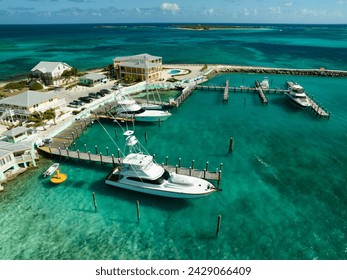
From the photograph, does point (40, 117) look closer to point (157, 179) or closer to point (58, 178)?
point (58, 178)

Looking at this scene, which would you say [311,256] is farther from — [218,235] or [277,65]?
[277,65]

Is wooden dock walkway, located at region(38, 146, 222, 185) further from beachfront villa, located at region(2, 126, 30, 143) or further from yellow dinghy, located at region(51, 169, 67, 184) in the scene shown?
yellow dinghy, located at region(51, 169, 67, 184)

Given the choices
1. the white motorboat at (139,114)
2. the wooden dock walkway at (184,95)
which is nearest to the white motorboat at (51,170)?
the white motorboat at (139,114)

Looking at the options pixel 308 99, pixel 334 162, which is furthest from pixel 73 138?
pixel 308 99

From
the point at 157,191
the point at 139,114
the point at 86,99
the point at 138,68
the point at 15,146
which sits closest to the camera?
the point at 157,191

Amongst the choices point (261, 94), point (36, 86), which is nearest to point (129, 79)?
point (36, 86)

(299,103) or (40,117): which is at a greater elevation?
(40,117)

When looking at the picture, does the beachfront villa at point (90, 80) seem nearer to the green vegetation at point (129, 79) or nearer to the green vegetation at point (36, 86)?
the green vegetation at point (129, 79)

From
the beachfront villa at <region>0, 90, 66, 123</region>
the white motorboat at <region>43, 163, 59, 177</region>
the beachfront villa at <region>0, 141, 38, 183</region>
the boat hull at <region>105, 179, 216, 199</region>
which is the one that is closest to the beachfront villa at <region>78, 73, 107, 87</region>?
the beachfront villa at <region>0, 90, 66, 123</region>
